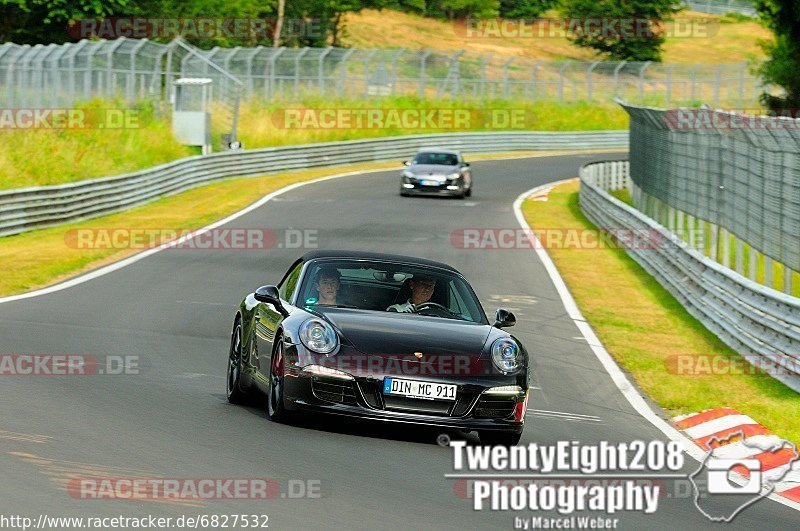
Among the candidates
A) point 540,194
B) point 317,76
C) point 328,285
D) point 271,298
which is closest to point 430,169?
point 540,194

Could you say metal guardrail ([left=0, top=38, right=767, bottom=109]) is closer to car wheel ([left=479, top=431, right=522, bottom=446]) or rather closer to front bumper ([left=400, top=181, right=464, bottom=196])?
front bumper ([left=400, top=181, right=464, bottom=196])

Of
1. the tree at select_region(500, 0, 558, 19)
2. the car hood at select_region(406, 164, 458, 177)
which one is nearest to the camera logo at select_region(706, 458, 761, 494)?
the car hood at select_region(406, 164, 458, 177)

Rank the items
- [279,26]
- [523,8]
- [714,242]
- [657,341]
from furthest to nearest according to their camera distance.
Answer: [523,8] → [279,26] → [714,242] → [657,341]

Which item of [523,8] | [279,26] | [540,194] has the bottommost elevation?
[540,194]

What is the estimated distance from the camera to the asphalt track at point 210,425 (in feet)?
24.5

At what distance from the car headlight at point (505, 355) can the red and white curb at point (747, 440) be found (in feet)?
5.49

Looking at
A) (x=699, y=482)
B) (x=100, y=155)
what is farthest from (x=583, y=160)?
(x=699, y=482)

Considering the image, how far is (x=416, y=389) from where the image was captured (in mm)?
9672

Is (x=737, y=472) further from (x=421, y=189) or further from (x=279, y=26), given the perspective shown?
(x=279, y=26)

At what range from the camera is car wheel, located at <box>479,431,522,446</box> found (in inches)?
392

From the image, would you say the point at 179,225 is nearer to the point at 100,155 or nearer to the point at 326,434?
the point at 100,155

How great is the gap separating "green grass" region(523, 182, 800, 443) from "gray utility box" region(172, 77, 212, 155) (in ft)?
66.3

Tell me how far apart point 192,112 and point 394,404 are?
3711cm

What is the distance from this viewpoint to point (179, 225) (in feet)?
98.8
